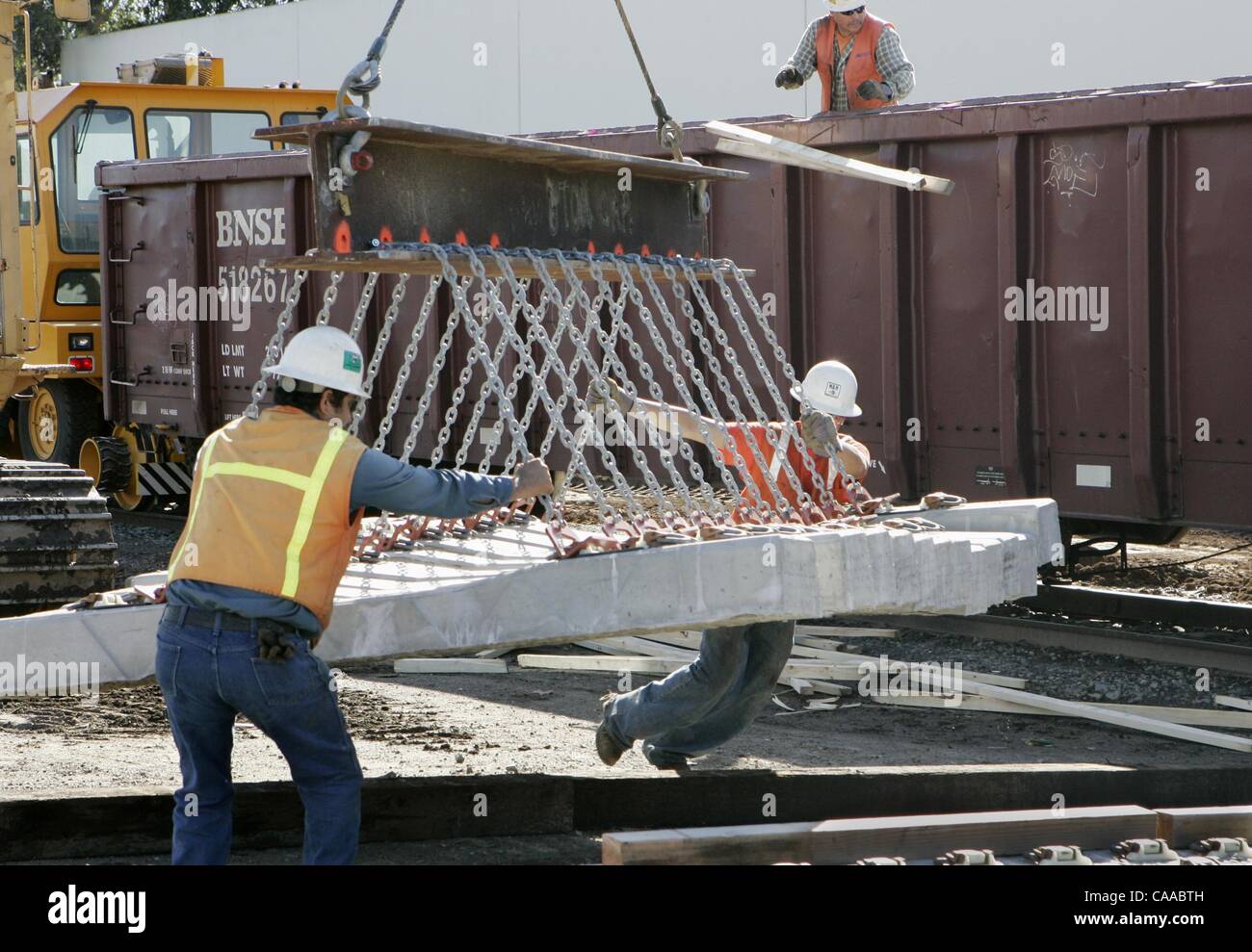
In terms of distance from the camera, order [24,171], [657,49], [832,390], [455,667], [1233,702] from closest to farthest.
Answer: [832,390] < [1233,702] < [455,667] < [24,171] < [657,49]

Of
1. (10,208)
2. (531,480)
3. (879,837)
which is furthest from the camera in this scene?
(10,208)

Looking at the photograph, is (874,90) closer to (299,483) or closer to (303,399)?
(303,399)

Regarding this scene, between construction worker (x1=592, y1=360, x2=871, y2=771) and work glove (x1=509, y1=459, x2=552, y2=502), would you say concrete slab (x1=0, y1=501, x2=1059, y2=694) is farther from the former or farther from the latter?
construction worker (x1=592, y1=360, x2=871, y2=771)

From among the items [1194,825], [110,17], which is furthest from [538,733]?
[110,17]

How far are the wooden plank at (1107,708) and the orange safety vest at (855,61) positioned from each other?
409 centimetres

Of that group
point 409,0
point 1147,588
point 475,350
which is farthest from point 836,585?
point 409,0

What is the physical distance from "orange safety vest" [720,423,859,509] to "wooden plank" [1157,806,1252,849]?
185cm

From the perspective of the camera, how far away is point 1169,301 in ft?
30.6

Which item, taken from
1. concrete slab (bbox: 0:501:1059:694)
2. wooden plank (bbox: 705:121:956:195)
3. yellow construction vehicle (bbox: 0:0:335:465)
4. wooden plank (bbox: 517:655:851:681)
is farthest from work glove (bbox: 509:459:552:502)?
yellow construction vehicle (bbox: 0:0:335:465)

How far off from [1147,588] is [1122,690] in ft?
8.60

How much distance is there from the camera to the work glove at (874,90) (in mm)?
10938

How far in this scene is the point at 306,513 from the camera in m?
4.98

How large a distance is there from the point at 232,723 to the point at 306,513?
674 mm

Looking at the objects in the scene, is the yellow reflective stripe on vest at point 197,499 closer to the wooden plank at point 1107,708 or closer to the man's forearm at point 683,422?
the man's forearm at point 683,422
